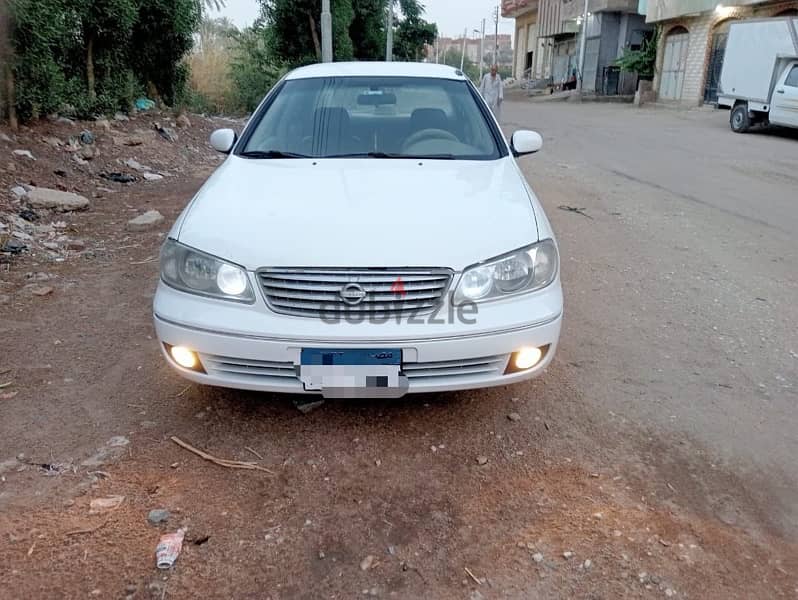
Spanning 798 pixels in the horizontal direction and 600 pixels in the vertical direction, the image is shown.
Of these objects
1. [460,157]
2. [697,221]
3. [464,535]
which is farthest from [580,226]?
[464,535]

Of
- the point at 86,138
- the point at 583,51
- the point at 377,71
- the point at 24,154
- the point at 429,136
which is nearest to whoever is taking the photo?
the point at 429,136

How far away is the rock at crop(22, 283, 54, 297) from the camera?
4.61 meters

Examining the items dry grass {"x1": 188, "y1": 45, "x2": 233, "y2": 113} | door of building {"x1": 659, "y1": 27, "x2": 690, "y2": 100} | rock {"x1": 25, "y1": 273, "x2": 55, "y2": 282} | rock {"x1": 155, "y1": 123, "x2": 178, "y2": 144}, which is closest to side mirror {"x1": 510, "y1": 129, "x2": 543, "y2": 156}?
rock {"x1": 25, "y1": 273, "x2": 55, "y2": 282}

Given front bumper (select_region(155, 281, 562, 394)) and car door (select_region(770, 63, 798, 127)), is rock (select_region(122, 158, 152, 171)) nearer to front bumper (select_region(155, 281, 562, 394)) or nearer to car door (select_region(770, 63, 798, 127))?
front bumper (select_region(155, 281, 562, 394))

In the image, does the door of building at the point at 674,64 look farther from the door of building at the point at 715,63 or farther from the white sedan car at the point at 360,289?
the white sedan car at the point at 360,289

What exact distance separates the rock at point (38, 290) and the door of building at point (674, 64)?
27784 mm

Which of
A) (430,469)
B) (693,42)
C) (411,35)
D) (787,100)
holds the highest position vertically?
(411,35)

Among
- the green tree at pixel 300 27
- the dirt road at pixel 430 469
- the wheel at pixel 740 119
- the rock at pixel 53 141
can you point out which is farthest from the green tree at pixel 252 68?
the dirt road at pixel 430 469

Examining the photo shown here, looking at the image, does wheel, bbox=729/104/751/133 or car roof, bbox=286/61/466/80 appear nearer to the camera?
car roof, bbox=286/61/466/80

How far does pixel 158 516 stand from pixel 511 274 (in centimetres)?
164

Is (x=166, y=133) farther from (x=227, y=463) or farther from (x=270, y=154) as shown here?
(x=227, y=463)

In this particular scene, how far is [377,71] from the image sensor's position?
437 centimetres

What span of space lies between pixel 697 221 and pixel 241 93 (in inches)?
553

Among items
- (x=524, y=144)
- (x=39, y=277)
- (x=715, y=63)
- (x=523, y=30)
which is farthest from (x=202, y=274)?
(x=523, y=30)
